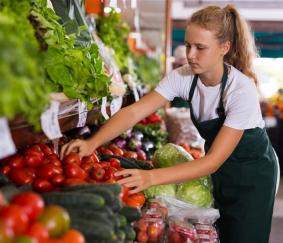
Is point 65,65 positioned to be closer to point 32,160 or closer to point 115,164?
point 32,160

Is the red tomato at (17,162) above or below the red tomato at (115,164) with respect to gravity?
above

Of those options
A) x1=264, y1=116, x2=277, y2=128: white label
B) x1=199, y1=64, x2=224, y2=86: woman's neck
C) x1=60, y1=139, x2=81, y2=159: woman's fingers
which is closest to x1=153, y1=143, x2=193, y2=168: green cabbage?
x1=199, y1=64, x2=224, y2=86: woman's neck

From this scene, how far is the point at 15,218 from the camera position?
1.17 meters

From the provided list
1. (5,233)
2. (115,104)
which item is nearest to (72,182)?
(5,233)

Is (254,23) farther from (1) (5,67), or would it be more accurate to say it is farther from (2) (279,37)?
(1) (5,67)

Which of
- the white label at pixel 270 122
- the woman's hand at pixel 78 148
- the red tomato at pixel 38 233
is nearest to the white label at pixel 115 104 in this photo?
the woman's hand at pixel 78 148

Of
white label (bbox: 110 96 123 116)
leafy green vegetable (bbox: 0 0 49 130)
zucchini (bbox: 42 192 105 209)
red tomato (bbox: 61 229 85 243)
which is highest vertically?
leafy green vegetable (bbox: 0 0 49 130)

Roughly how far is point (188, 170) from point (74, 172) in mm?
509

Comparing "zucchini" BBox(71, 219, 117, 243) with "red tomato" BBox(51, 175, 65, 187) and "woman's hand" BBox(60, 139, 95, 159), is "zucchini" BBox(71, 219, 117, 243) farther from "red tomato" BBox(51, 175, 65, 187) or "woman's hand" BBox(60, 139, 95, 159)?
"woman's hand" BBox(60, 139, 95, 159)

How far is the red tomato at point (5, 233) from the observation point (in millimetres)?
1110

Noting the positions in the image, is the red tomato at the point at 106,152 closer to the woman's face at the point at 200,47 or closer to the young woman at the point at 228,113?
the young woman at the point at 228,113

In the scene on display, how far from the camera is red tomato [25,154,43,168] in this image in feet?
6.86

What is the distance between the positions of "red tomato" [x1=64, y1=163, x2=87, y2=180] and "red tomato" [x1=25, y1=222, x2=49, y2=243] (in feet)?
2.41

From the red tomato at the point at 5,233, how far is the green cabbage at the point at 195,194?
1.57 metres
